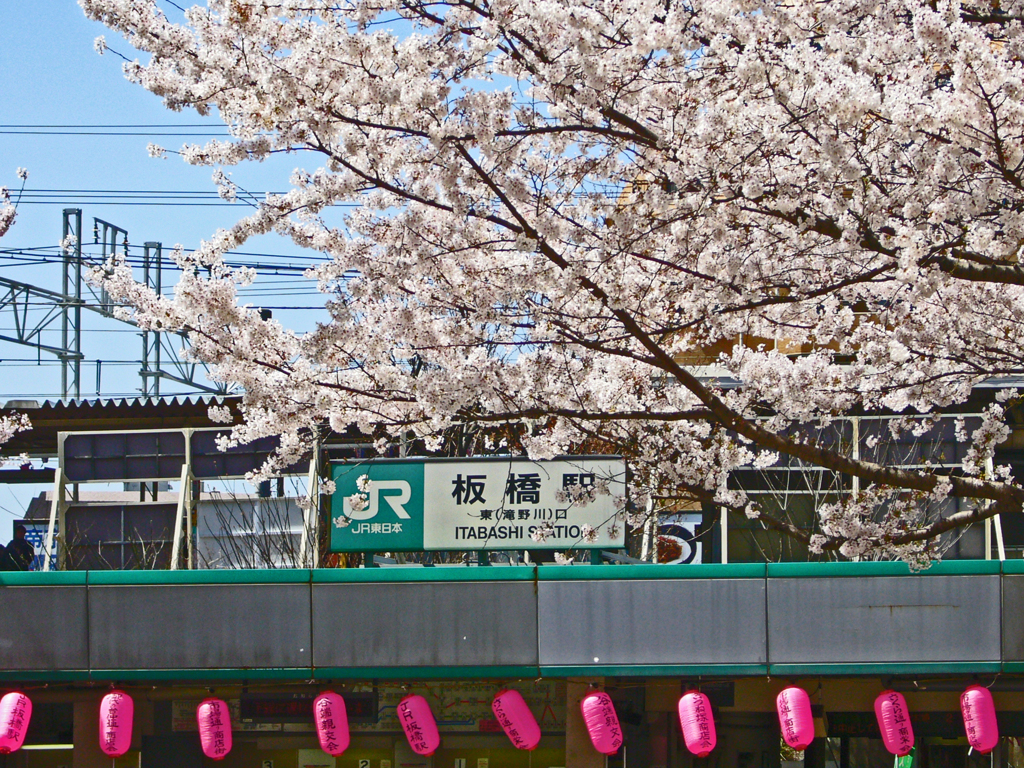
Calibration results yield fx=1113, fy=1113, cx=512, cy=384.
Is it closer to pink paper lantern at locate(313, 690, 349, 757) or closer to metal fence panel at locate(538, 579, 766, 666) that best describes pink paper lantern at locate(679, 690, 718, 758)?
metal fence panel at locate(538, 579, 766, 666)

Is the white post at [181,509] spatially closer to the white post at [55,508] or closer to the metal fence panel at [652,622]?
the white post at [55,508]

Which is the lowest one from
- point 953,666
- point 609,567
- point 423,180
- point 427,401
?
point 953,666

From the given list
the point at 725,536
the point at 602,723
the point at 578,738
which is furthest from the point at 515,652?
the point at 725,536

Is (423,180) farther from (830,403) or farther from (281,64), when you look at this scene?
(830,403)

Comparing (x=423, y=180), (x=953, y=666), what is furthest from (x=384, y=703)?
(x=423, y=180)

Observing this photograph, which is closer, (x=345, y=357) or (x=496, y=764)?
(x=345, y=357)

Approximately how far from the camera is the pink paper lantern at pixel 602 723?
11.1 metres

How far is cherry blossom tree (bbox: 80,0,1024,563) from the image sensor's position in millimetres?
5703

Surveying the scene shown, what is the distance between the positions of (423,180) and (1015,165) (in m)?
3.16

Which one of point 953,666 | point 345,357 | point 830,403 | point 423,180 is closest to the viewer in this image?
point 423,180

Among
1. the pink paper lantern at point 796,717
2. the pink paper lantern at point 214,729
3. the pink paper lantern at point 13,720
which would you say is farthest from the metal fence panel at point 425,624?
the pink paper lantern at point 13,720

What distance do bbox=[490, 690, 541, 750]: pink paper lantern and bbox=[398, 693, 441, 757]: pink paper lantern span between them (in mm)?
711

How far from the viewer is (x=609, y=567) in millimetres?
10938

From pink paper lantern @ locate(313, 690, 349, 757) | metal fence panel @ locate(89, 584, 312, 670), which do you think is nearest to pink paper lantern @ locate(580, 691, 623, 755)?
pink paper lantern @ locate(313, 690, 349, 757)
